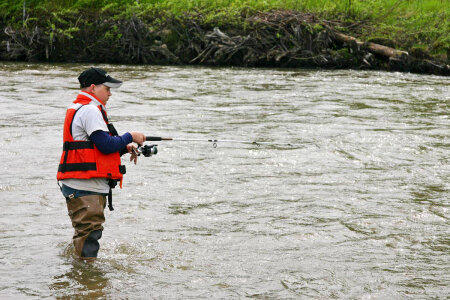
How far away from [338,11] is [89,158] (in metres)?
18.6

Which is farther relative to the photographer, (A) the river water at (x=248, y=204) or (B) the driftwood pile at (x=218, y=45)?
(B) the driftwood pile at (x=218, y=45)

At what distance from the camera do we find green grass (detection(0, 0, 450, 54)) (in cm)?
2128

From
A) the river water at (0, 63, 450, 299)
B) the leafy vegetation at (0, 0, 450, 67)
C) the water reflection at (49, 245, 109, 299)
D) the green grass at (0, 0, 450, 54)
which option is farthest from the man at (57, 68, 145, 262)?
the green grass at (0, 0, 450, 54)

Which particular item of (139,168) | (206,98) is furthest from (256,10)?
(139,168)

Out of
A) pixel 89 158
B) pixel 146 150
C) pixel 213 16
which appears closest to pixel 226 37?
pixel 213 16

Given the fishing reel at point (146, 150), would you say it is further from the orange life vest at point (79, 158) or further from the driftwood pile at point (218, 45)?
the driftwood pile at point (218, 45)

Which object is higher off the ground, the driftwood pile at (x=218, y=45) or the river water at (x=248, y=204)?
the driftwood pile at (x=218, y=45)

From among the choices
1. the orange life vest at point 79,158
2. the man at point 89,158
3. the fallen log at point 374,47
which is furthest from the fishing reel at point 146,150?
the fallen log at point 374,47

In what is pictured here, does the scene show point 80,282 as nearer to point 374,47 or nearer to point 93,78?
point 93,78

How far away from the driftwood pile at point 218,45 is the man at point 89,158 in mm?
15769

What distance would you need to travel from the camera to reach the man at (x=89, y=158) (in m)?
5.60

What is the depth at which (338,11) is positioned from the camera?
23.0 metres

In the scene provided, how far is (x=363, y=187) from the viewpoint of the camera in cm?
851

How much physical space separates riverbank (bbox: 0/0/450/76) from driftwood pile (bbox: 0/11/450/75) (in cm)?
3
